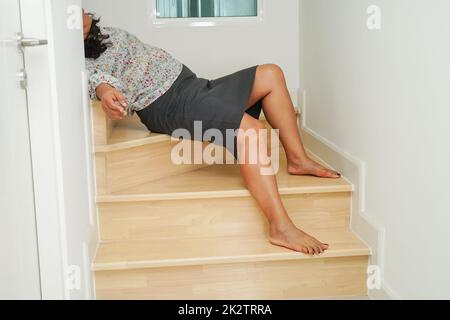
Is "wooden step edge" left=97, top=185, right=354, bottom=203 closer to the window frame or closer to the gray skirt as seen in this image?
the gray skirt

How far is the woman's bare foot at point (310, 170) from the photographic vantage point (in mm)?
2453

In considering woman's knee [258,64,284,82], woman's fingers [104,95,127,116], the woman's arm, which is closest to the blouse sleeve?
the woman's arm

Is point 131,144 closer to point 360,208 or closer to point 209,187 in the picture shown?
point 209,187

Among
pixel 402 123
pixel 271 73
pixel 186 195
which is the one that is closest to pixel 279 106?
pixel 271 73

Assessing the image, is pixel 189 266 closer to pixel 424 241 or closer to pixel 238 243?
pixel 238 243

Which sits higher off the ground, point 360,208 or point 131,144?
point 131,144

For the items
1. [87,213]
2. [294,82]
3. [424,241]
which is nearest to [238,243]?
[87,213]

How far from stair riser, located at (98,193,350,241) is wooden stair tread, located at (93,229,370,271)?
3 centimetres

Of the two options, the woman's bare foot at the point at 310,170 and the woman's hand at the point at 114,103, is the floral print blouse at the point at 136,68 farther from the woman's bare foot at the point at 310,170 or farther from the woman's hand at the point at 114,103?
the woman's bare foot at the point at 310,170

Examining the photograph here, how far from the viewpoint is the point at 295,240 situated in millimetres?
2105

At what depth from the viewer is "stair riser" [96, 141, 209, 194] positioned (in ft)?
7.55

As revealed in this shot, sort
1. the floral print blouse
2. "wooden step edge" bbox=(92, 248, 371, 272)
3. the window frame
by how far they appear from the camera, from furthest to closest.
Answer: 1. the window frame
2. the floral print blouse
3. "wooden step edge" bbox=(92, 248, 371, 272)

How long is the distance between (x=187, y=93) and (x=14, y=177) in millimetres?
1164

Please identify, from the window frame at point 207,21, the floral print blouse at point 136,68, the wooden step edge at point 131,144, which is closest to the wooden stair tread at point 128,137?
the wooden step edge at point 131,144
